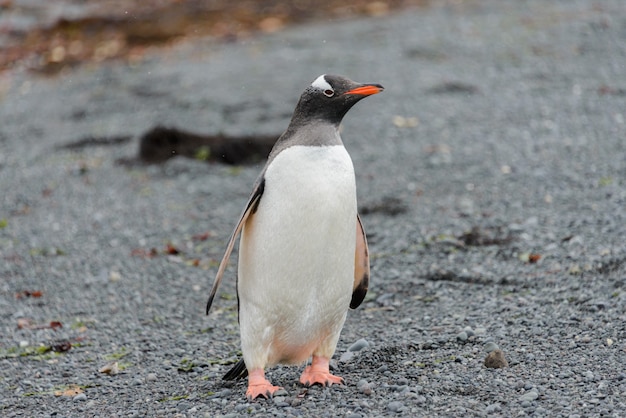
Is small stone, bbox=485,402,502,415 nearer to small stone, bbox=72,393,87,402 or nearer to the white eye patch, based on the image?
the white eye patch

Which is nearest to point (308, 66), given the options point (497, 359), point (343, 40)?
point (343, 40)

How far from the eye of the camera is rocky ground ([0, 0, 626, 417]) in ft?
15.1

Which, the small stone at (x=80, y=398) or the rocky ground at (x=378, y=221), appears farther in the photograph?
the small stone at (x=80, y=398)

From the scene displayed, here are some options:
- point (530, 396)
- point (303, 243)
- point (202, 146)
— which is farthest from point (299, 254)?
point (202, 146)

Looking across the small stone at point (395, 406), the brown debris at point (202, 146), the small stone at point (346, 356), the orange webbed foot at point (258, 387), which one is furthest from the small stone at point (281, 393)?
the brown debris at point (202, 146)

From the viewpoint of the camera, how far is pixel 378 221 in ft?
25.5

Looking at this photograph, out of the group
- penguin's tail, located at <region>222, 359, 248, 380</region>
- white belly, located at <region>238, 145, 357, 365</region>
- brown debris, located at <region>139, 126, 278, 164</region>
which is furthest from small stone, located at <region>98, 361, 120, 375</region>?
brown debris, located at <region>139, 126, 278, 164</region>

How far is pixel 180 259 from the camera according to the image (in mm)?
7414

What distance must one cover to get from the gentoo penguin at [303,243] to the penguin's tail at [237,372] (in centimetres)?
17

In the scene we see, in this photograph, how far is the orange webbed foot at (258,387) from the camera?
14.0 feet

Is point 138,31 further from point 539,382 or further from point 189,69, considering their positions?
point 539,382

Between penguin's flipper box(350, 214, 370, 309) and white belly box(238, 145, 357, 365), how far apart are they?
239 millimetres

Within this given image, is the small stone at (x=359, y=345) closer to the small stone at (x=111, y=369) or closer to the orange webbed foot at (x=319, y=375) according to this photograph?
the orange webbed foot at (x=319, y=375)

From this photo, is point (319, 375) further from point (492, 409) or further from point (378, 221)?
point (378, 221)
